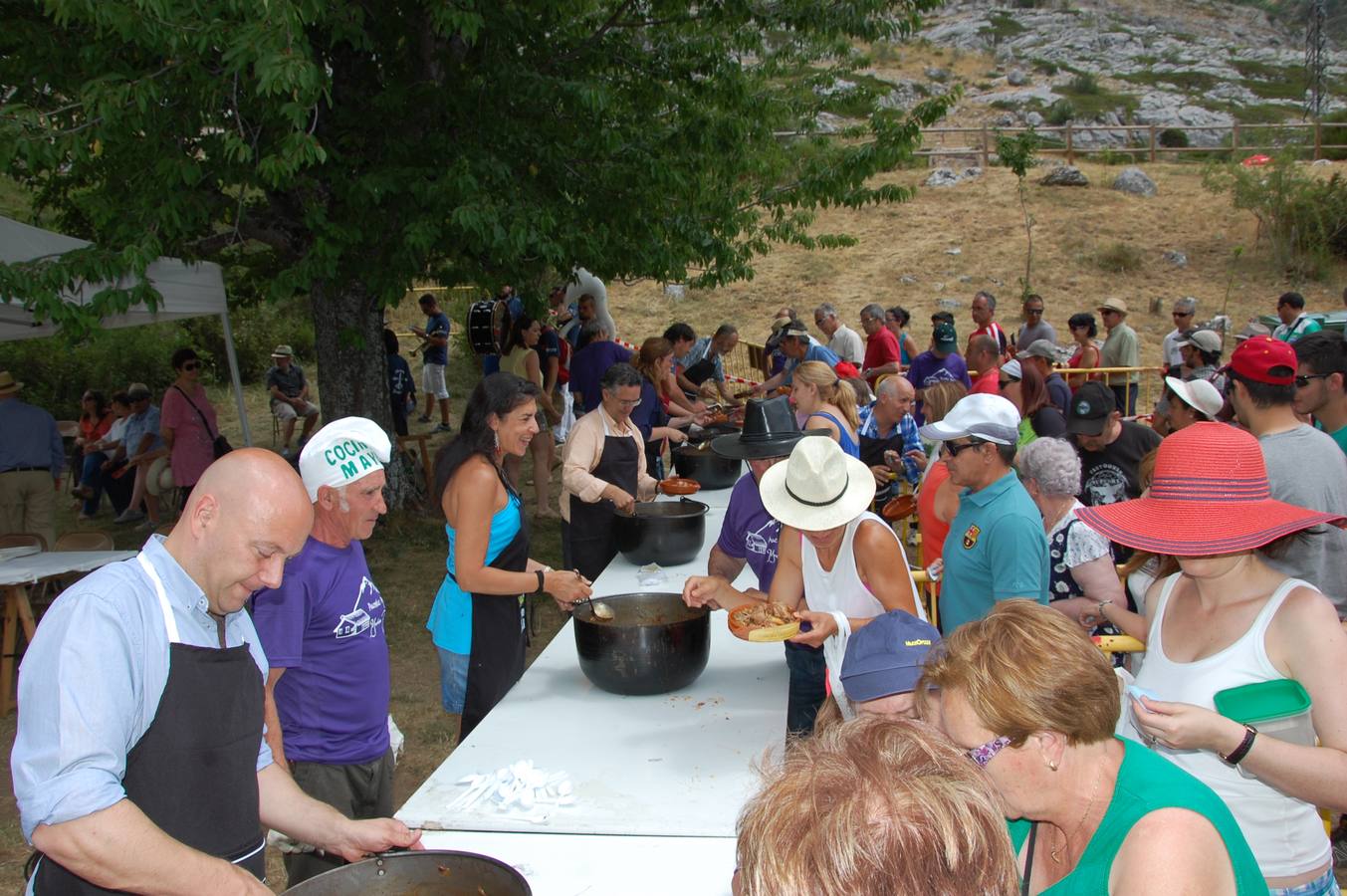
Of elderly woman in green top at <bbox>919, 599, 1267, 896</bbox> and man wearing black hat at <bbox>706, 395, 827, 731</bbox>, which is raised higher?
elderly woman in green top at <bbox>919, 599, 1267, 896</bbox>

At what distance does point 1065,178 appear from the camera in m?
27.8

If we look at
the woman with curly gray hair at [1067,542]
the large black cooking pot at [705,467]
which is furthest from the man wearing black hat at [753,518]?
the large black cooking pot at [705,467]

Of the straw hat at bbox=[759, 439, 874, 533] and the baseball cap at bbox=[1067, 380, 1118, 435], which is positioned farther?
the baseball cap at bbox=[1067, 380, 1118, 435]

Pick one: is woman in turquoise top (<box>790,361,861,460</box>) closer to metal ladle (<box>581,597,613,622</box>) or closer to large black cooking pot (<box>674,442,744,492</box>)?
large black cooking pot (<box>674,442,744,492</box>)

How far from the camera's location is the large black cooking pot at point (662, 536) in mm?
4852

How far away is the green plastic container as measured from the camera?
202cm

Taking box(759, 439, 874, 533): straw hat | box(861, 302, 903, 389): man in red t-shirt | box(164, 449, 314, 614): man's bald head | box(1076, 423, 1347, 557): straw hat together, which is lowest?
box(861, 302, 903, 389): man in red t-shirt

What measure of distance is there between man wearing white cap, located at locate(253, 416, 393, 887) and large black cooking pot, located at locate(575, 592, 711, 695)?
738mm

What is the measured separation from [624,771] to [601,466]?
243 centimetres

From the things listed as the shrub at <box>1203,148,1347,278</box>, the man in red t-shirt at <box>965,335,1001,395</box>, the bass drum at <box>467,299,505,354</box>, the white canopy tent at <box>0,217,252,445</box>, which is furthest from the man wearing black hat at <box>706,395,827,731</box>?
the shrub at <box>1203,148,1347,278</box>

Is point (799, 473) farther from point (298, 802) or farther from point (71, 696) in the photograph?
point (71, 696)

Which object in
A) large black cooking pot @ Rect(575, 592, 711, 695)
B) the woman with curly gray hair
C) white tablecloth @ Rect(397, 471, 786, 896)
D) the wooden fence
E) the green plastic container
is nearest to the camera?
the green plastic container

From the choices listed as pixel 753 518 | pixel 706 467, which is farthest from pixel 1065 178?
pixel 753 518

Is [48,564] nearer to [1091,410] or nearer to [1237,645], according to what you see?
[1091,410]
